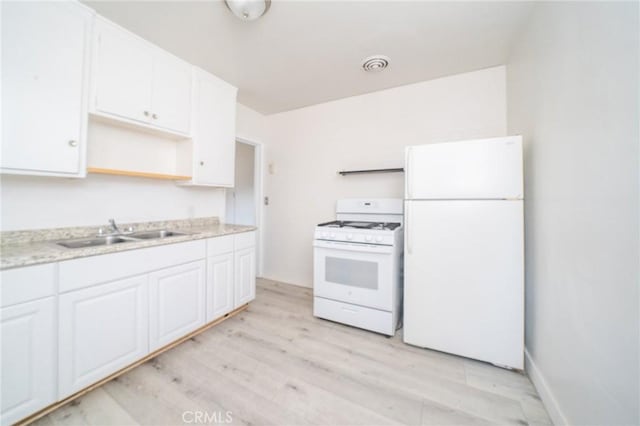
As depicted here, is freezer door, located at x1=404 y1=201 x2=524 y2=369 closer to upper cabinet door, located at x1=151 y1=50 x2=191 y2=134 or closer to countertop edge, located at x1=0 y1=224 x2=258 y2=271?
countertop edge, located at x1=0 y1=224 x2=258 y2=271

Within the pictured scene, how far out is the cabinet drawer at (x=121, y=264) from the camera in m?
1.26

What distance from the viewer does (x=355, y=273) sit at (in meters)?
2.09

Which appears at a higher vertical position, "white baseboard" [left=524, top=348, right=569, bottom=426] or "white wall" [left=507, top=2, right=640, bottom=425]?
"white wall" [left=507, top=2, right=640, bottom=425]

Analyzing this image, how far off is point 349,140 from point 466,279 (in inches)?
77.7

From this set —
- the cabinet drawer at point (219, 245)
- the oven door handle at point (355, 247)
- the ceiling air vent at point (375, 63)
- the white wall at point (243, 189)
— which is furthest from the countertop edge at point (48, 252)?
the white wall at point (243, 189)

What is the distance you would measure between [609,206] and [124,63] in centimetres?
292

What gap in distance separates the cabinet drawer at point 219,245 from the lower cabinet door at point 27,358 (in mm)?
944

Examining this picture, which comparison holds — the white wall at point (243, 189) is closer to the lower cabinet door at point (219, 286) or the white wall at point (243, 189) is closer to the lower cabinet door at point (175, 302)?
the lower cabinet door at point (219, 286)

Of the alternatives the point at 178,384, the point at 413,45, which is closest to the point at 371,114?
the point at 413,45

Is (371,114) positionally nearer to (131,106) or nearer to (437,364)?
(131,106)

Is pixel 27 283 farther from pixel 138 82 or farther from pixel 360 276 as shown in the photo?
pixel 360 276

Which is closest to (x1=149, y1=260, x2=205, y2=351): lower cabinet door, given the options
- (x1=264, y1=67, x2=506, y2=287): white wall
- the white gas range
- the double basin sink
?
the double basin sink

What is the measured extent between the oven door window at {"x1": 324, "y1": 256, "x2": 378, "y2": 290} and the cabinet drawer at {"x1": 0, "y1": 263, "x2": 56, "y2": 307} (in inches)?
70.8

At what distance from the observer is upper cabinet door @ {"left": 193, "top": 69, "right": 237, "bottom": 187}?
2.23 meters
